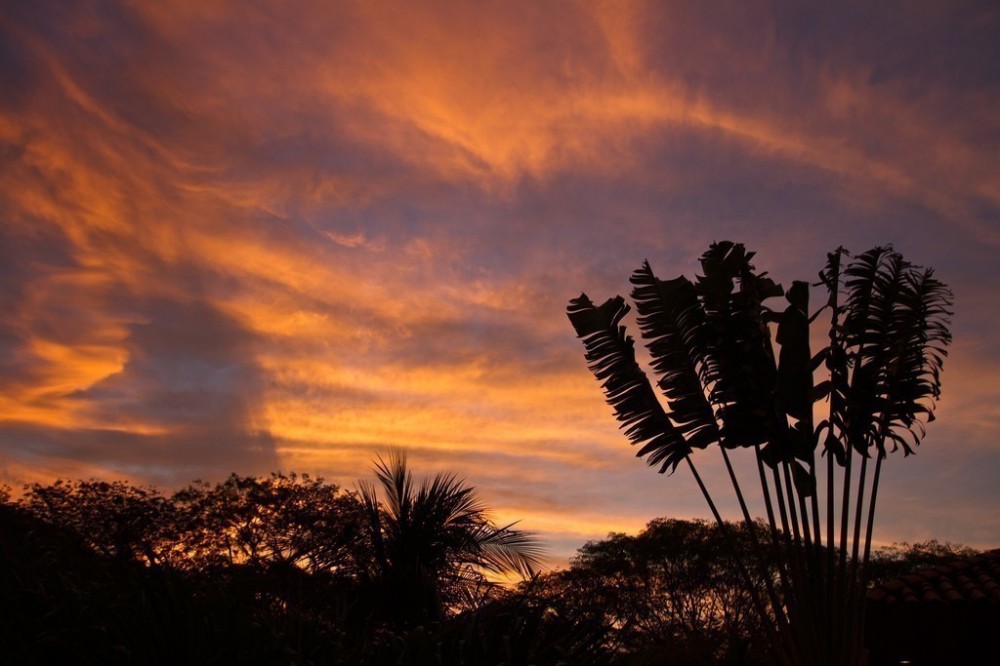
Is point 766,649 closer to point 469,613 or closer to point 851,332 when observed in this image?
point 851,332

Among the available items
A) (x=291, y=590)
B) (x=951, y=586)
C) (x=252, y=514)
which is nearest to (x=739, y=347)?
(x=951, y=586)

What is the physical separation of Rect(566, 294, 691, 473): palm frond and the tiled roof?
4708 mm

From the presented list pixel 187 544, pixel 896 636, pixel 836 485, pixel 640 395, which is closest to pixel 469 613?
pixel 640 395

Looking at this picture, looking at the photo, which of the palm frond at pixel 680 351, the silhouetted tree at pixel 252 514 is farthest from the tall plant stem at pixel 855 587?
the silhouetted tree at pixel 252 514

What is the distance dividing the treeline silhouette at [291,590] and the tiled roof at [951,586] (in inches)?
92.0

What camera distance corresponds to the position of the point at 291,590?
18.2 feet

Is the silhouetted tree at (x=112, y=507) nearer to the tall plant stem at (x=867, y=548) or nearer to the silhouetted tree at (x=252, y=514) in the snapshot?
the silhouetted tree at (x=252, y=514)

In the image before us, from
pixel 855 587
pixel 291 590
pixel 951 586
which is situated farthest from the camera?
pixel 951 586

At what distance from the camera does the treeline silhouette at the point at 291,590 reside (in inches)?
165

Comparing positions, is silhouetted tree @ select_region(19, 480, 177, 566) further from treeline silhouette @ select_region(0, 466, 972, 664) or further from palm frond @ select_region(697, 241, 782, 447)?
palm frond @ select_region(697, 241, 782, 447)

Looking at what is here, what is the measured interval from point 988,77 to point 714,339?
427cm

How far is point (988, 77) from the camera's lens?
9.09 metres

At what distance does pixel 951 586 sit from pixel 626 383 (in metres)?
6.32

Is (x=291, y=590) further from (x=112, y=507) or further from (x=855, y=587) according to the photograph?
(x=112, y=507)
